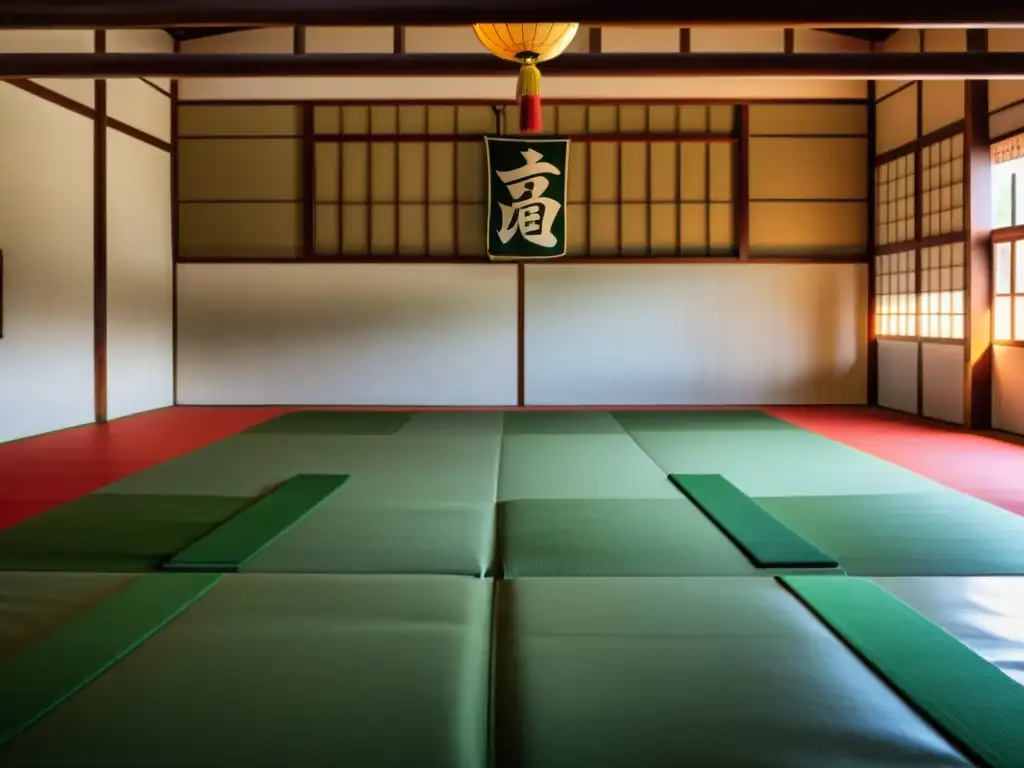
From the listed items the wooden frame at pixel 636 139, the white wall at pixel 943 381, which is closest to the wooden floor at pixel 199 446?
the white wall at pixel 943 381

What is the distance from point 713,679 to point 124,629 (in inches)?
60.7

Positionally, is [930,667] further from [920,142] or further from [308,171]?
[308,171]

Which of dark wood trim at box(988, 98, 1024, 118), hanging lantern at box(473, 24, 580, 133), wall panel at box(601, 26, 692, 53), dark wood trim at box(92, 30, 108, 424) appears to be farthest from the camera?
wall panel at box(601, 26, 692, 53)

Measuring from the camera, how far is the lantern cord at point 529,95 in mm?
4125

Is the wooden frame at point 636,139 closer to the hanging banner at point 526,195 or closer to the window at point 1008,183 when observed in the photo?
the hanging banner at point 526,195

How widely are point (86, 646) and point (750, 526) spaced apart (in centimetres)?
239

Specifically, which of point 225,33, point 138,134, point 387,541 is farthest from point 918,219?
point 138,134

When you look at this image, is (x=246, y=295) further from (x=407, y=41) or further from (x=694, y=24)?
(x=694, y=24)

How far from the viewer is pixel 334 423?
23.5 ft

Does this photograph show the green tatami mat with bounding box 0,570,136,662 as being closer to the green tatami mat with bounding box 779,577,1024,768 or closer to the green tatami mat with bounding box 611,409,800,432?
the green tatami mat with bounding box 779,577,1024,768

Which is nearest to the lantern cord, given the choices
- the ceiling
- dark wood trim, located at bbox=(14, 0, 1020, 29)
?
dark wood trim, located at bbox=(14, 0, 1020, 29)

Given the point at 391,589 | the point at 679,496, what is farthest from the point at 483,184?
the point at 391,589

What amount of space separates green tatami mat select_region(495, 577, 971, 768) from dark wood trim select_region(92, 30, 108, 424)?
581 centimetres

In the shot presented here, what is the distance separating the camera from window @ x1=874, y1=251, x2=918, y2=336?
8.06 meters
